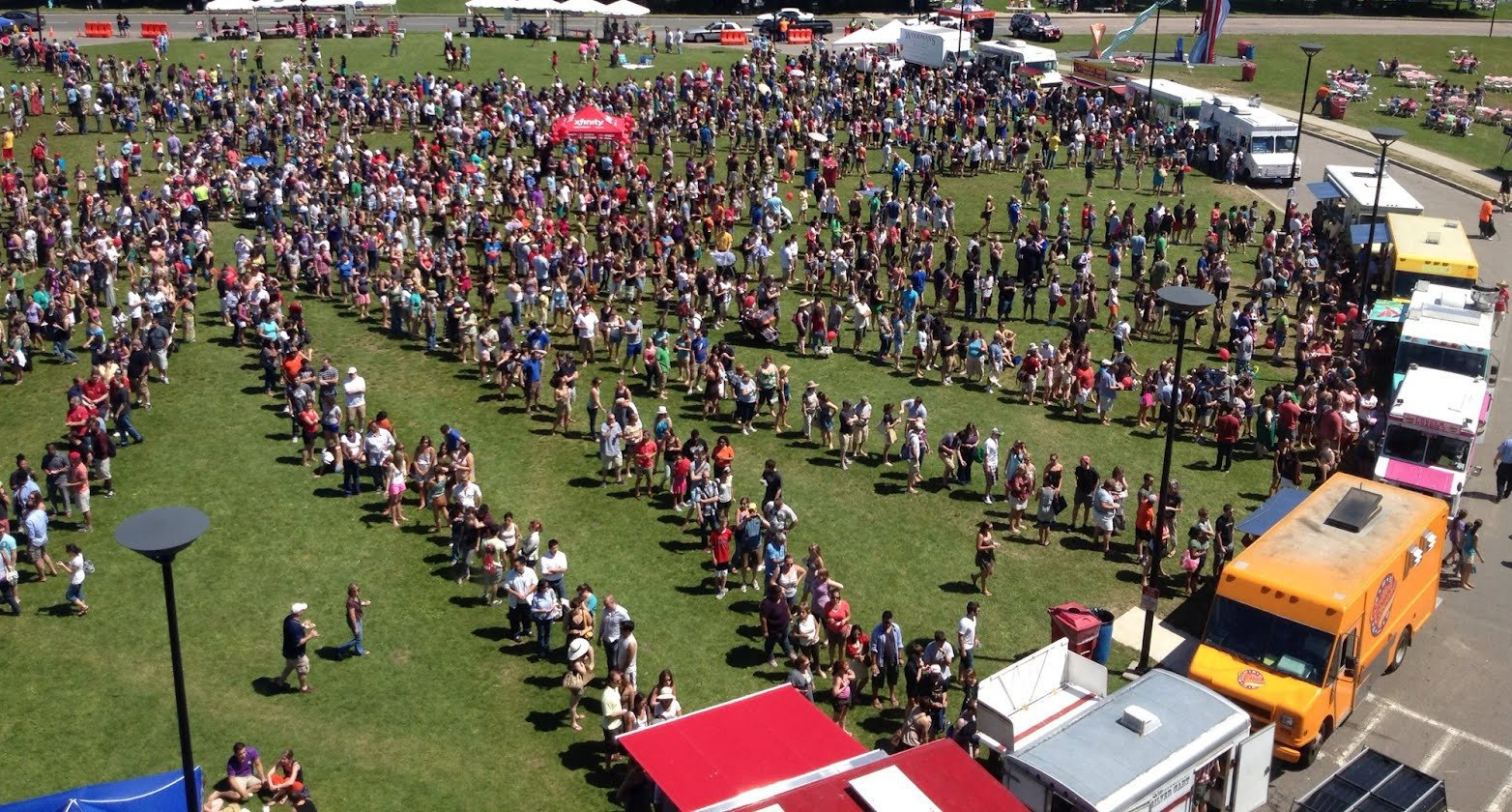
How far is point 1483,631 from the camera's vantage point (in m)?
23.3

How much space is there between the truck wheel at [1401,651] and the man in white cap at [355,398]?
18929 mm

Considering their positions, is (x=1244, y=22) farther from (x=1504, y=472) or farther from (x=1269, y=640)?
(x=1269, y=640)

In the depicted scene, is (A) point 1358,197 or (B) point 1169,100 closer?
(A) point 1358,197

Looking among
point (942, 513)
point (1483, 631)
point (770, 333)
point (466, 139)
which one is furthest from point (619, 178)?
point (1483, 631)

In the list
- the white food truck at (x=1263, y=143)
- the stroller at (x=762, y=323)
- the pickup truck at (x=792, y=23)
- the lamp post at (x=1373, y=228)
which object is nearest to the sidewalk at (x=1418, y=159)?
the white food truck at (x=1263, y=143)

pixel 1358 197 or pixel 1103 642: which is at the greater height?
pixel 1358 197

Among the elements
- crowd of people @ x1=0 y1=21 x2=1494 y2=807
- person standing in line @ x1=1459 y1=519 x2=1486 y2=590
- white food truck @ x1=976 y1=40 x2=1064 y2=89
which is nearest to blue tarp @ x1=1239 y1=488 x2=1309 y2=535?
crowd of people @ x1=0 y1=21 x2=1494 y2=807

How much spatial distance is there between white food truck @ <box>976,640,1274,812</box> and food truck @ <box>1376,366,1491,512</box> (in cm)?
1038

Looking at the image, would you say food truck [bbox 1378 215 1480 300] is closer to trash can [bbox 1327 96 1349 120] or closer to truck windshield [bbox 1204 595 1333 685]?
truck windshield [bbox 1204 595 1333 685]

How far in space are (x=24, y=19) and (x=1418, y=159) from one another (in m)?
63.7

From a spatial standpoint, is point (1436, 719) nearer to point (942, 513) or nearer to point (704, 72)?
point (942, 513)

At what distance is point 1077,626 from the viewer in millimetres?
21188

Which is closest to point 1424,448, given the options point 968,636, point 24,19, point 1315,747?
point 1315,747

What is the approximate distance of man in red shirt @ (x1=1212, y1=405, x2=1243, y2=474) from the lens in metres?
28.1
